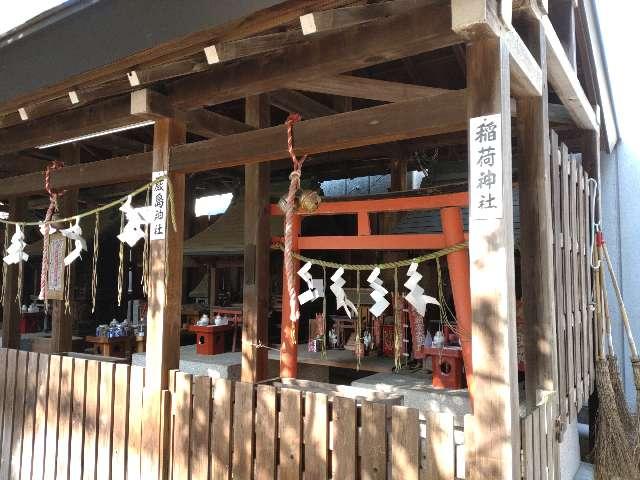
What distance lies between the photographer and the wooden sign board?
5.11 m

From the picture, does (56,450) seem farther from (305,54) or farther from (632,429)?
(632,429)

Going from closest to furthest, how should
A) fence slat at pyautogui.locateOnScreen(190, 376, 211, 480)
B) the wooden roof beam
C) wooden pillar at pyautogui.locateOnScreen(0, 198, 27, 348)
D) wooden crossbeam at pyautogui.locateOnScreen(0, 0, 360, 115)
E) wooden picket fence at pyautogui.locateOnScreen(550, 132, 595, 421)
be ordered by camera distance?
the wooden roof beam, wooden crossbeam at pyautogui.locateOnScreen(0, 0, 360, 115), fence slat at pyautogui.locateOnScreen(190, 376, 211, 480), wooden picket fence at pyautogui.locateOnScreen(550, 132, 595, 421), wooden pillar at pyautogui.locateOnScreen(0, 198, 27, 348)

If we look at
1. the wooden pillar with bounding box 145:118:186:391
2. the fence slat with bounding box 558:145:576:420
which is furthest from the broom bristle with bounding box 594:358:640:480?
the wooden pillar with bounding box 145:118:186:391

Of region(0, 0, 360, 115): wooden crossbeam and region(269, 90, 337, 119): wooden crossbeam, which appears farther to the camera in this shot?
region(269, 90, 337, 119): wooden crossbeam

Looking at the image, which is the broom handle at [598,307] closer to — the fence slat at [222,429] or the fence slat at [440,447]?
the fence slat at [440,447]

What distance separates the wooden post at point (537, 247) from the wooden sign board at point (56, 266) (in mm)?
4536

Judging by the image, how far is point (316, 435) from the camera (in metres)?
2.87

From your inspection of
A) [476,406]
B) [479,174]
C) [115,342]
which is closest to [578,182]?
[479,174]

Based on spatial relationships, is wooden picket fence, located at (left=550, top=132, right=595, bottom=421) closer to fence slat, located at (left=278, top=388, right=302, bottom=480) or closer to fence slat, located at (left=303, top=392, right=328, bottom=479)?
fence slat, located at (left=303, top=392, right=328, bottom=479)

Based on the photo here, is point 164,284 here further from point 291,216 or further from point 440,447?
point 440,447

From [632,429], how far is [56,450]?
17.6 feet

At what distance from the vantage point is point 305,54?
3.07 meters

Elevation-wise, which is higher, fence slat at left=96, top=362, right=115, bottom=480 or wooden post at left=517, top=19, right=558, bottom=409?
wooden post at left=517, top=19, right=558, bottom=409

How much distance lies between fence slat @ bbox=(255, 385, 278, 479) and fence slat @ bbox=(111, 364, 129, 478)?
48.2 inches
